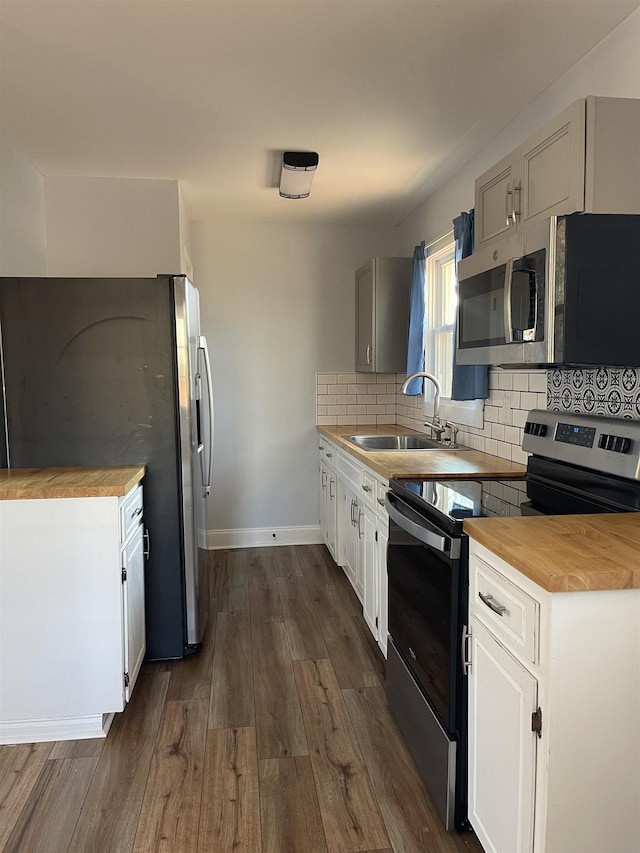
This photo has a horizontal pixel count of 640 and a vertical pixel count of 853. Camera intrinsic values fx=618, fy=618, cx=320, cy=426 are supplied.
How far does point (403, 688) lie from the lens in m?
2.14

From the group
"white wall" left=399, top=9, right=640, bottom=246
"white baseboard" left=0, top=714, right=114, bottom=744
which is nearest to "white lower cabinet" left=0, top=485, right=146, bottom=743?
"white baseboard" left=0, top=714, right=114, bottom=744

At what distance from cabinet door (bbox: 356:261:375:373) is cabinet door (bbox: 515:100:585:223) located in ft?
6.92

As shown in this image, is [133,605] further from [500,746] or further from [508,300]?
[508,300]

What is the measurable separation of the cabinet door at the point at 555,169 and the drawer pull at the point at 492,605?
1088 millimetres

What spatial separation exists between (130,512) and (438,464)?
1.29 m

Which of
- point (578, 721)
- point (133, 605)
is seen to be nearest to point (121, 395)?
point (133, 605)

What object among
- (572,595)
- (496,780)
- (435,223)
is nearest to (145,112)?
(435,223)

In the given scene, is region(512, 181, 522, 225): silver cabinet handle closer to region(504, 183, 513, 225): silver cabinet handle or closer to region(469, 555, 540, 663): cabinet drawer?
region(504, 183, 513, 225): silver cabinet handle

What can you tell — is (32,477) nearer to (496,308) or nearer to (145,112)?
(145,112)

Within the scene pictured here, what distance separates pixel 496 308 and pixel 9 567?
1928 mm

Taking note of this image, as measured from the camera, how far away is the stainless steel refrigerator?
2.66m

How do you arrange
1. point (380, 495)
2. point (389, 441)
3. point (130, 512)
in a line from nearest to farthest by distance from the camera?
point (130, 512), point (380, 495), point (389, 441)

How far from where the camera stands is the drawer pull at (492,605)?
4.63ft

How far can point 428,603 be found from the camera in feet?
6.10
